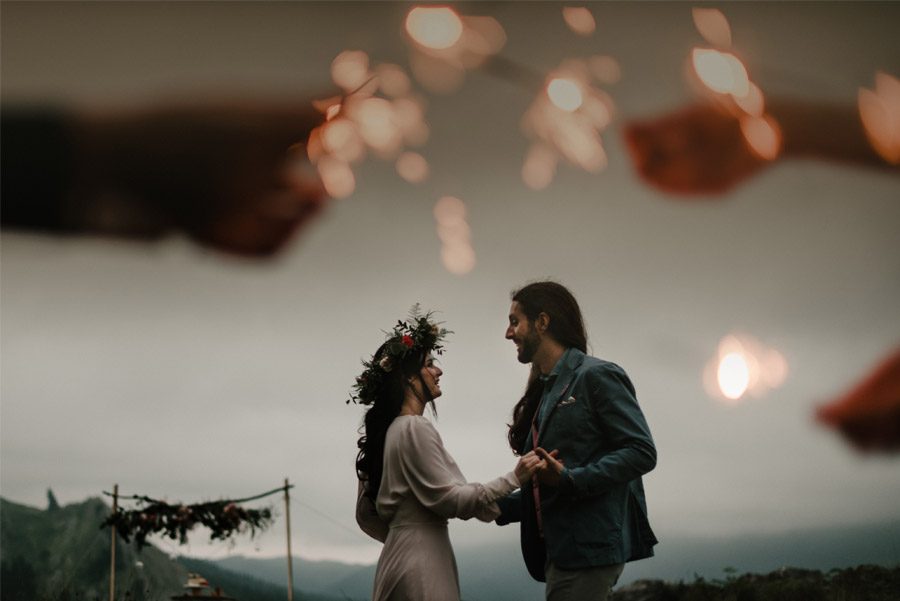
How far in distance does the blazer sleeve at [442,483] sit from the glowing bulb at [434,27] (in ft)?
16.7

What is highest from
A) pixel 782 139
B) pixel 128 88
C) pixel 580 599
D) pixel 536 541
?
pixel 128 88

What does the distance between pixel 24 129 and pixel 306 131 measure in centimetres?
325

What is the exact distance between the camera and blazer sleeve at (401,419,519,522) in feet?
12.4

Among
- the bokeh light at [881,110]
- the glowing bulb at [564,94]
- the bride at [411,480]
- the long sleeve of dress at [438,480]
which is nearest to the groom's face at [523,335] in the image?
the bride at [411,480]

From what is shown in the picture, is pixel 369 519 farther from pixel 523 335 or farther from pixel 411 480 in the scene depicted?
pixel 523 335

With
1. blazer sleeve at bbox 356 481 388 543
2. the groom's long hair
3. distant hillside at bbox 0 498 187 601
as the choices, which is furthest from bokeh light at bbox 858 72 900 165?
distant hillside at bbox 0 498 187 601

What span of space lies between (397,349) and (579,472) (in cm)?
111

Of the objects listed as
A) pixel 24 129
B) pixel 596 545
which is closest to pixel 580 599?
pixel 596 545

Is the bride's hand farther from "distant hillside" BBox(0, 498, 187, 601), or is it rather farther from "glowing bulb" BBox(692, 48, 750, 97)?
"distant hillside" BBox(0, 498, 187, 601)

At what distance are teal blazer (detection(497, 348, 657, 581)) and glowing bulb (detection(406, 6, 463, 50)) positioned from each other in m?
4.90

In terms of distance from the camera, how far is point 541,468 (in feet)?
12.2

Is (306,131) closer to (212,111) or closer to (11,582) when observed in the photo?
(212,111)

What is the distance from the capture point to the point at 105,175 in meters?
9.55

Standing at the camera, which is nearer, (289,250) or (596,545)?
(596,545)
